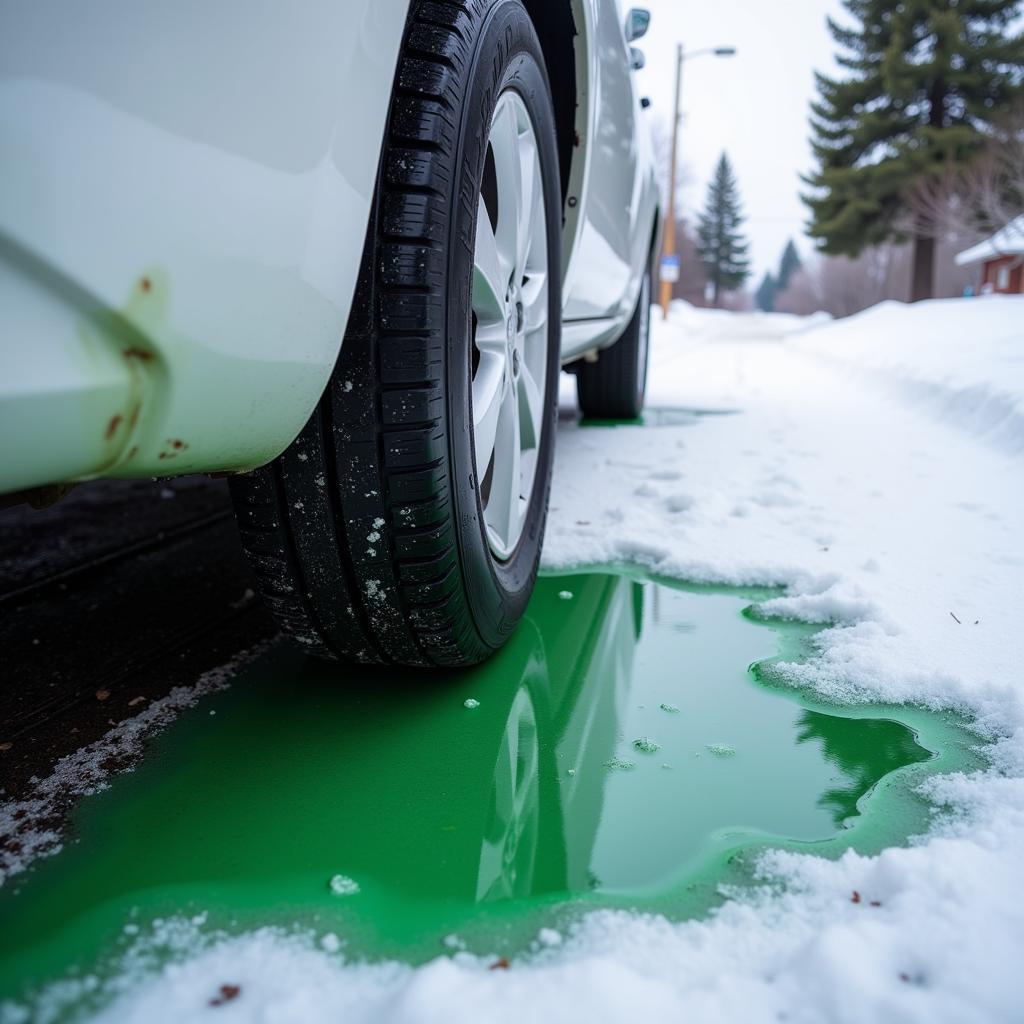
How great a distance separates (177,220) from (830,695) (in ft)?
4.23

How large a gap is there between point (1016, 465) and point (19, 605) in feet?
10.7

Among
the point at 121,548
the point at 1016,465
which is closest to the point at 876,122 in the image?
the point at 1016,465

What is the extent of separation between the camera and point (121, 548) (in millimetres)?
2484

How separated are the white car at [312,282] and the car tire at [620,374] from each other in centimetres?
243

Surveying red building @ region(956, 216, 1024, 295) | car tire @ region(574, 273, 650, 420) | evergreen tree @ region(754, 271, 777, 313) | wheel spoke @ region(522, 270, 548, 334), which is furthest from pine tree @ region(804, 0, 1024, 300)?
evergreen tree @ region(754, 271, 777, 313)

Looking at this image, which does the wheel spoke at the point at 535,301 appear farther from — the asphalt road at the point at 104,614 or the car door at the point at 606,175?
the asphalt road at the point at 104,614

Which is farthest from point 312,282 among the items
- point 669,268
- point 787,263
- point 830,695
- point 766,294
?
point 766,294

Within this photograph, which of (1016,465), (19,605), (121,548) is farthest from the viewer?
(1016,465)

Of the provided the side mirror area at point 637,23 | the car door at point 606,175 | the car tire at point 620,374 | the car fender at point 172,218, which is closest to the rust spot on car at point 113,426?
the car fender at point 172,218

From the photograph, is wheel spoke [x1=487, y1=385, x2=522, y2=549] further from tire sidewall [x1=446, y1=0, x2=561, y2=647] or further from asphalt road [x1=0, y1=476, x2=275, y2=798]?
asphalt road [x1=0, y1=476, x2=275, y2=798]

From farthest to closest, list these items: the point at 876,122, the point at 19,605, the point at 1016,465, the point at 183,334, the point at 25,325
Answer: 1. the point at 876,122
2. the point at 1016,465
3. the point at 19,605
4. the point at 183,334
5. the point at 25,325

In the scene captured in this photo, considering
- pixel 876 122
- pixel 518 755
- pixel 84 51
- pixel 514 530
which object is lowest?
pixel 518 755

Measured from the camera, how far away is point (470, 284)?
4.39 feet

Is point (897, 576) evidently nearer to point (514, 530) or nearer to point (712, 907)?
point (514, 530)
